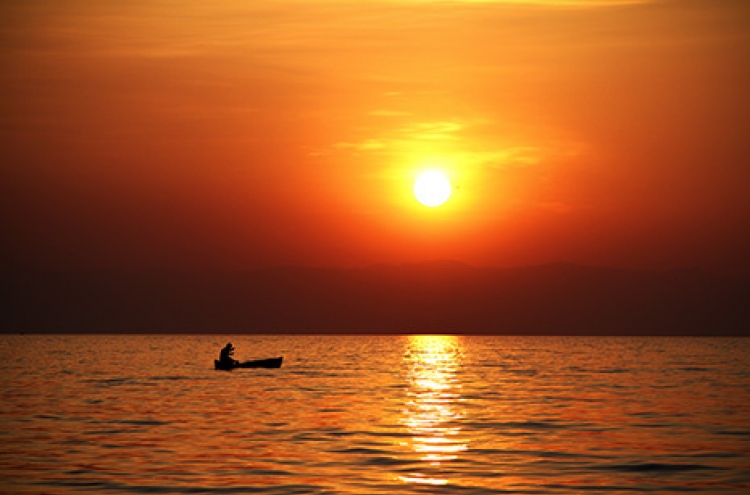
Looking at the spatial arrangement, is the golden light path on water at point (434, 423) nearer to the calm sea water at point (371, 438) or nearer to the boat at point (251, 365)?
the calm sea water at point (371, 438)

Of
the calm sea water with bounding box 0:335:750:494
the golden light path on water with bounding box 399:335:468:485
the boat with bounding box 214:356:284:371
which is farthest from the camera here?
the boat with bounding box 214:356:284:371

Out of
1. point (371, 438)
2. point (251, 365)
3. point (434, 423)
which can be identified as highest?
point (251, 365)

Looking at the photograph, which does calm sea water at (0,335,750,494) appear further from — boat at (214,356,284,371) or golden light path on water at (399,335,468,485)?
boat at (214,356,284,371)

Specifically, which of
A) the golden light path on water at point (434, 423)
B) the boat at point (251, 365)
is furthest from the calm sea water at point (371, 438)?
the boat at point (251, 365)

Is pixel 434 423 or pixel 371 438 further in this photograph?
pixel 434 423

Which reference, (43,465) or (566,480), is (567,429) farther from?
(43,465)

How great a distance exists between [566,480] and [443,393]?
36.6m

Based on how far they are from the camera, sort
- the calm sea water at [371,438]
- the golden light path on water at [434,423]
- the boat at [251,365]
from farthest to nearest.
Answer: the boat at [251,365]
the golden light path on water at [434,423]
the calm sea water at [371,438]

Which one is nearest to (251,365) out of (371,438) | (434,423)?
(434,423)

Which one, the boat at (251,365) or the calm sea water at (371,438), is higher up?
the boat at (251,365)

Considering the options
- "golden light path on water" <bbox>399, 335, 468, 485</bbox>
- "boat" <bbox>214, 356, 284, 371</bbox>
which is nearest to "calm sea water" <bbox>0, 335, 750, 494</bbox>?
"golden light path on water" <bbox>399, 335, 468, 485</bbox>

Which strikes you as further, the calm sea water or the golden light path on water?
the golden light path on water

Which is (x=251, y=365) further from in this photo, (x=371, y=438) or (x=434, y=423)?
(x=371, y=438)

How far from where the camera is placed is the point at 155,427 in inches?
1794
